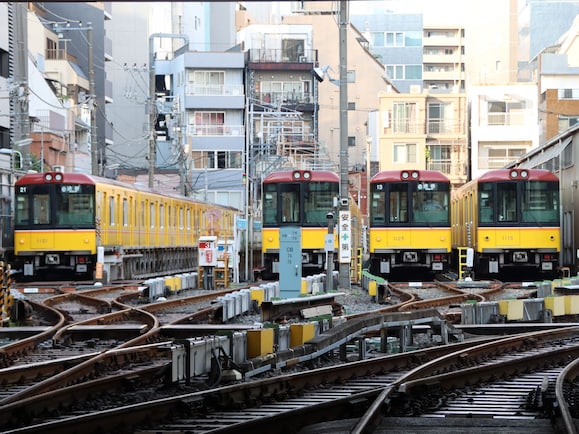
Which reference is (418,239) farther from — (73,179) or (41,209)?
(41,209)

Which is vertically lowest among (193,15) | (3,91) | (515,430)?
(515,430)

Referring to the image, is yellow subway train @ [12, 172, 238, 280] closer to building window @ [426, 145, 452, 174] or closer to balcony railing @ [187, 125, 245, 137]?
balcony railing @ [187, 125, 245, 137]

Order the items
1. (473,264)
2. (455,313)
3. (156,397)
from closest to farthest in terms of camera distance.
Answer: (156,397) → (455,313) → (473,264)

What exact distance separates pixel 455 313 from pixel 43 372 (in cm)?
666

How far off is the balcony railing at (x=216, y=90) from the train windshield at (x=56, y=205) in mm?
27276

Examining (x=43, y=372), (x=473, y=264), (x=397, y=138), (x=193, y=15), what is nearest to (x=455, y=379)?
(x=43, y=372)

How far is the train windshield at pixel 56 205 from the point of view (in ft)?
76.5

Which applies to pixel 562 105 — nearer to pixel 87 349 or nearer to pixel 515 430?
pixel 87 349

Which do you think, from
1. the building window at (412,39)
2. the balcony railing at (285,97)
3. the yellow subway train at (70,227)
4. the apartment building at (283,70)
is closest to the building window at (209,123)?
the apartment building at (283,70)

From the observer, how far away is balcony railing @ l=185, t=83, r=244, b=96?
5028cm

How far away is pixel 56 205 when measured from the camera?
23.4m

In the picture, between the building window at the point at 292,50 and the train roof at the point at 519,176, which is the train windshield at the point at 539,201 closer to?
the train roof at the point at 519,176

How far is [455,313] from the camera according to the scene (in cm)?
1377

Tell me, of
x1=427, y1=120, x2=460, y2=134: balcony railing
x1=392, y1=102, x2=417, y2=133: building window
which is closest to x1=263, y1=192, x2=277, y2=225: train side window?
x1=392, y1=102, x2=417, y2=133: building window
